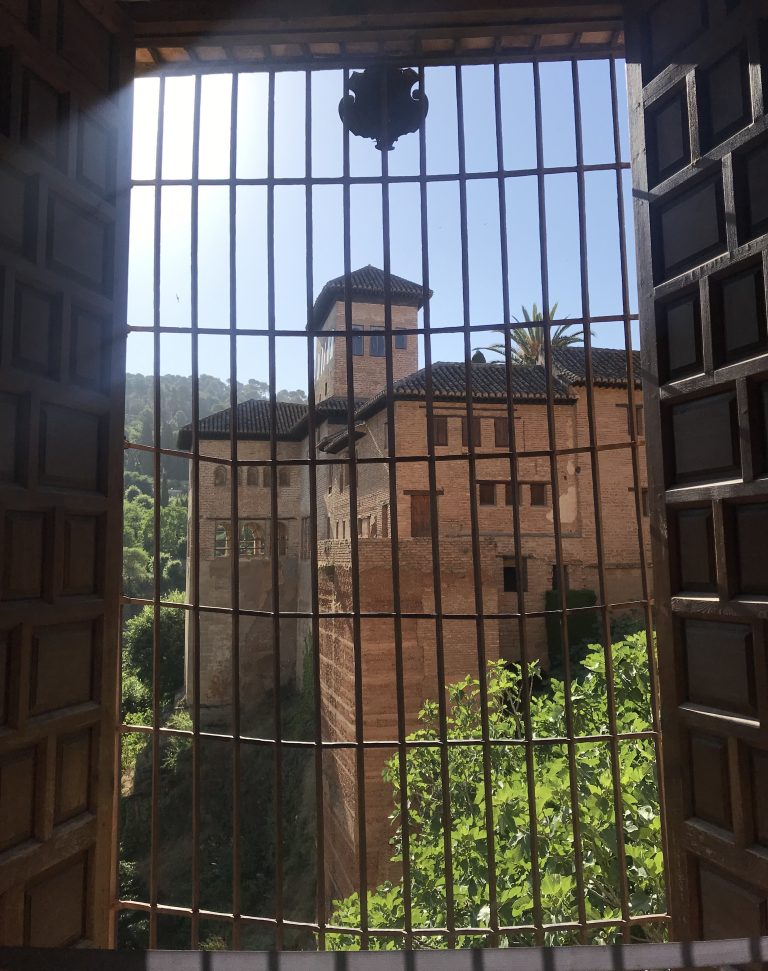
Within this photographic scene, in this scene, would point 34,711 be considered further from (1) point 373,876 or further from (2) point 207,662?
(2) point 207,662

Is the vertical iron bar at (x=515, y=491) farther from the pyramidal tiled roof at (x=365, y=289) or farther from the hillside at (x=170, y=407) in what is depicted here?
the hillside at (x=170, y=407)

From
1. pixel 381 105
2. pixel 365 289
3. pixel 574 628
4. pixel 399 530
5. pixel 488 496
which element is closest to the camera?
pixel 381 105

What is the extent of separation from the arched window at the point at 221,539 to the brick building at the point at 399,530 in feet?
0.58

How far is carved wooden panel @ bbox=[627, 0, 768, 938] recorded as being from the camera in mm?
2160

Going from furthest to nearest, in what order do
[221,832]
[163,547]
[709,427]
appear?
1. [163,547]
2. [221,832]
3. [709,427]

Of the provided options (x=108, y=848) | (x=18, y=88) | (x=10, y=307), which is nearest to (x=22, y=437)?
(x=10, y=307)

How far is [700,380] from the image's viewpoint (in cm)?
236

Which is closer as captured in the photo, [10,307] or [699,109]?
[10,307]

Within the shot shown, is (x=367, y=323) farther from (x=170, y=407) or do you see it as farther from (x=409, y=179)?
(x=170, y=407)

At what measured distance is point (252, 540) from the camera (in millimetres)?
24703

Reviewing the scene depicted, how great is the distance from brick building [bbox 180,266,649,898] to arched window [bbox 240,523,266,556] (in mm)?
107

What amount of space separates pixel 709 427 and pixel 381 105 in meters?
2.29

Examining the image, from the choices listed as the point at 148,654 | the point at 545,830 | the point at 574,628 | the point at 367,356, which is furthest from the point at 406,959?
the point at 148,654

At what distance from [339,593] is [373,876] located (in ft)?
13.8
